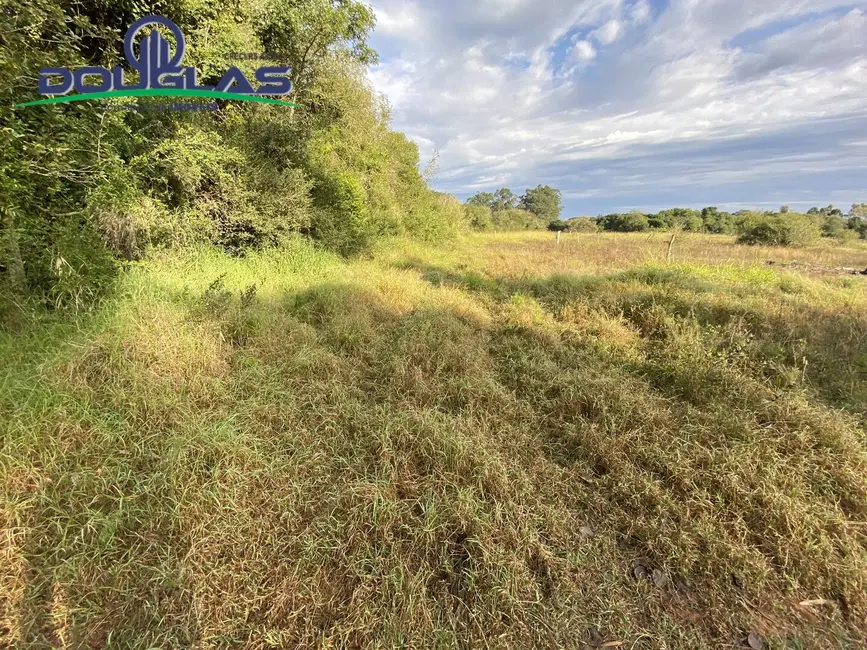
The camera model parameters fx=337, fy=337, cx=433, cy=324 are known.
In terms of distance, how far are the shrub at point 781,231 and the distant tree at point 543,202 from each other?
32.8 metres

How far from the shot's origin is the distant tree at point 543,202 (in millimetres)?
46625

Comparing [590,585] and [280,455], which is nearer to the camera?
[590,585]

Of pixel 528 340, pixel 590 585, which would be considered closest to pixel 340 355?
pixel 528 340

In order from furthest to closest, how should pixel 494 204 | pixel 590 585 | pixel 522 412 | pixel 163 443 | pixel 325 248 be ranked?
pixel 494 204 → pixel 325 248 → pixel 522 412 → pixel 163 443 → pixel 590 585

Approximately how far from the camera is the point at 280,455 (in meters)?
2.07

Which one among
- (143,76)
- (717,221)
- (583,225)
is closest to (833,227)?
(717,221)

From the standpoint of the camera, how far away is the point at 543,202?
155 feet

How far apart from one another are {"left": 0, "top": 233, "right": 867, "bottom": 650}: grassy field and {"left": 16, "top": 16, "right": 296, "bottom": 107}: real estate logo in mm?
1634

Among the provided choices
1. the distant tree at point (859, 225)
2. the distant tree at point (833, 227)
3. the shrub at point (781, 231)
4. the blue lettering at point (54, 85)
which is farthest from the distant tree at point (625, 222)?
the blue lettering at point (54, 85)

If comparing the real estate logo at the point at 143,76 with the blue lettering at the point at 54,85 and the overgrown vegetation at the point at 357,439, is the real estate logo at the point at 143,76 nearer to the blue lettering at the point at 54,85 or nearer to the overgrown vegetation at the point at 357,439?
the blue lettering at the point at 54,85

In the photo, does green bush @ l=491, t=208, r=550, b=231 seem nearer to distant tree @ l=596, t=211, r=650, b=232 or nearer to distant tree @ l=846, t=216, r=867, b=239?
distant tree @ l=596, t=211, r=650, b=232

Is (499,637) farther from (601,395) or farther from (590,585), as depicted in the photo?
(601,395)

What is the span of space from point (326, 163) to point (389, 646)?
7.53 m

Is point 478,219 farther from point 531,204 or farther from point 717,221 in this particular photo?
point 531,204
